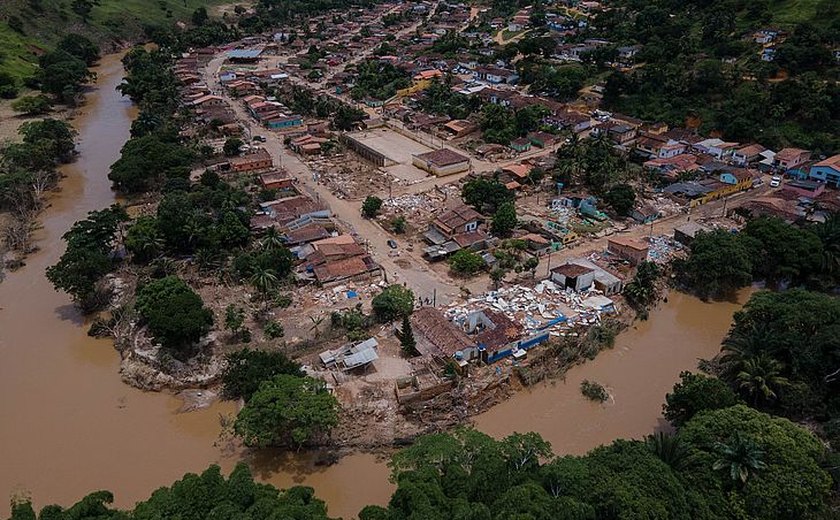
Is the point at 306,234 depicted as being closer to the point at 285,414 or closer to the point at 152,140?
the point at 285,414

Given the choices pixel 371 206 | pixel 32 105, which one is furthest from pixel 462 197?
pixel 32 105

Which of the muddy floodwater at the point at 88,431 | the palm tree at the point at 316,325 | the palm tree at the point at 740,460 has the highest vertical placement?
the palm tree at the point at 740,460

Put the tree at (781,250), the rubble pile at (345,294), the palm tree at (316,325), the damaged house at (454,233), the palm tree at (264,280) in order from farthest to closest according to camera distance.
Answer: the damaged house at (454,233) → the tree at (781,250) → the rubble pile at (345,294) → the palm tree at (264,280) → the palm tree at (316,325)

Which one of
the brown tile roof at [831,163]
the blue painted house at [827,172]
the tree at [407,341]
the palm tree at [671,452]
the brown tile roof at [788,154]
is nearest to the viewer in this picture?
the palm tree at [671,452]

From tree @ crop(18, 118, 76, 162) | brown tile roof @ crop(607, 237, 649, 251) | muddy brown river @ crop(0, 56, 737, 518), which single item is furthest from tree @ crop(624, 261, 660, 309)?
tree @ crop(18, 118, 76, 162)

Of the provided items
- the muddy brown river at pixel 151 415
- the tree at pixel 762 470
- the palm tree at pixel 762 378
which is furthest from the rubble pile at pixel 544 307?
the tree at pixel 762 470

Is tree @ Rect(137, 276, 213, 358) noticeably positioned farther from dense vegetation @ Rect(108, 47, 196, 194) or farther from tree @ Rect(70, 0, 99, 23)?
tree @ Rect(70, 0, 99, 23)

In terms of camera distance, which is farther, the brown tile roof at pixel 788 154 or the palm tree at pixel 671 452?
the brown tile roof at pixel 788 154

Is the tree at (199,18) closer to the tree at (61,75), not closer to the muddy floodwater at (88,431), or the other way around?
the tree at (61,75)
